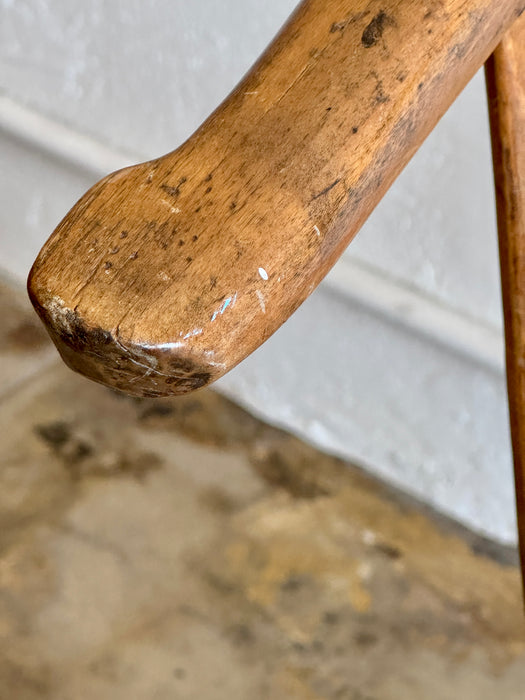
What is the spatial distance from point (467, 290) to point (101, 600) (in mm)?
471

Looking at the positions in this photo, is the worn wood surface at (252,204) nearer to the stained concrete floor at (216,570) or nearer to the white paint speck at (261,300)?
the white paint speck at (261,300)

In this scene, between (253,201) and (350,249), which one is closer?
(253,201)

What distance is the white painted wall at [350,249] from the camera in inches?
31.0

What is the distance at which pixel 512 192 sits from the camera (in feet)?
0.83

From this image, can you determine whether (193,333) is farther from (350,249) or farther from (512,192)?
(350,249)

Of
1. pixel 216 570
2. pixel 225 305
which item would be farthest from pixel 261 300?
pixel 216 570

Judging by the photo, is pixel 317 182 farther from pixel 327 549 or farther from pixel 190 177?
pixel 327 549

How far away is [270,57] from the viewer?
198 mm

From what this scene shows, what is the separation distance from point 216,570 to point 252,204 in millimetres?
711

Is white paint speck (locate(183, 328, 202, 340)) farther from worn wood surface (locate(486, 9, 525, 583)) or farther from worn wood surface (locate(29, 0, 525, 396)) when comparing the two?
worn wood surface (locate(486, 9, 525, 583))

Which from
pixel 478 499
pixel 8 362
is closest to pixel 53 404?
pixel 8 362

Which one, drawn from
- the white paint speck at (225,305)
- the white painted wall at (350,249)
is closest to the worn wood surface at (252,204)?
the white paint speck at (225,305)

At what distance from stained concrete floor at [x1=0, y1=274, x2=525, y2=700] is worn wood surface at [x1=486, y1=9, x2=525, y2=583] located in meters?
0.55

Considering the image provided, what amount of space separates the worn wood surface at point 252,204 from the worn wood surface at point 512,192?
5cm
